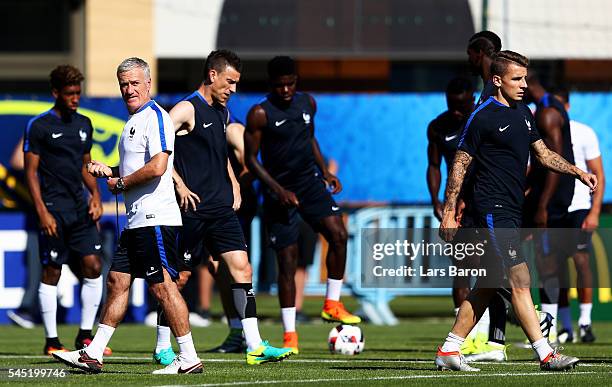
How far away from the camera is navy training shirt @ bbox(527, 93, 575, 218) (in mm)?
13438

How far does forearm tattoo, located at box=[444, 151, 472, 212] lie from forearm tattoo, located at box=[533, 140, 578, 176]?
0.55 metres

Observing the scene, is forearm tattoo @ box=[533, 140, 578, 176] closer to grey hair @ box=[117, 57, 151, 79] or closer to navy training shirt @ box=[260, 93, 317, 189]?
grey hair @ box=[117, 57, 151, 79]

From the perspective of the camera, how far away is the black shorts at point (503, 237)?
→ 1011 centimetres

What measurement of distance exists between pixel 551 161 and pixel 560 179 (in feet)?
12.3

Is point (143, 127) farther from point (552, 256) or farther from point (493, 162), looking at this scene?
point (552, 256)

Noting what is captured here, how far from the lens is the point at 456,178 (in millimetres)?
10125

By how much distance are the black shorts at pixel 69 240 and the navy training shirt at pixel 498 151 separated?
4.46 m

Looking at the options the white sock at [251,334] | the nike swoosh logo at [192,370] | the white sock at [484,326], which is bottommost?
the white sock at [484,326]

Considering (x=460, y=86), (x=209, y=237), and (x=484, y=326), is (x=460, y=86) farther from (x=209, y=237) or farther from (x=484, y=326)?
(x=209, y=237)

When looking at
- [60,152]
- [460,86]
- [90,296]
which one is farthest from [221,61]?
[90,296]

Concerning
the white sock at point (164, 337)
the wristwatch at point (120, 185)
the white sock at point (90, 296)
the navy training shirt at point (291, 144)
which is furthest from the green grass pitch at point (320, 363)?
the navy training shirt at point (291, 144)

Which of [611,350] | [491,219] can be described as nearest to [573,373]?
[491,219]

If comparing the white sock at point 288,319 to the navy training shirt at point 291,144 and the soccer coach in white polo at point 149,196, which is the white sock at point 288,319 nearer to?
the navy training shirt at point 291,144

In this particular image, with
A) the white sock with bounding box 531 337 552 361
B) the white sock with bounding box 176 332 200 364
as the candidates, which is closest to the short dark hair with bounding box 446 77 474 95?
the white sock with bounding box 531 337 552 361
